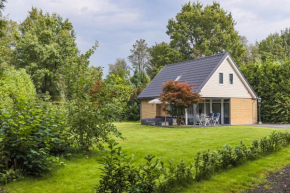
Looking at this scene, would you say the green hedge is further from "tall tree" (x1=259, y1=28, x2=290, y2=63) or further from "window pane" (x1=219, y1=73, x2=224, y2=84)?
"tall tree" (x1=259, y1=28, x2=290, y2=63)

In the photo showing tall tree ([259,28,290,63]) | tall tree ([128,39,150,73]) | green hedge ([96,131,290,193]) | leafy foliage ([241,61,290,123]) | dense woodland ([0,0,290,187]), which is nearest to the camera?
green hedge ([96,131,290,193])

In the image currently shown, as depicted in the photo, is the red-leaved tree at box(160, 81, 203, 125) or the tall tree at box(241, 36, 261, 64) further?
the tall tree at box(241, 36, 261, 64)

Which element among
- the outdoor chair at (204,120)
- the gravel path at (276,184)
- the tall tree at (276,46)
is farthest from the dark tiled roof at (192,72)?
the tall tree at (276,46)

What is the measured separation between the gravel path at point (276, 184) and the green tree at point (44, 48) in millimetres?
26634

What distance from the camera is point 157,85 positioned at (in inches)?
1091

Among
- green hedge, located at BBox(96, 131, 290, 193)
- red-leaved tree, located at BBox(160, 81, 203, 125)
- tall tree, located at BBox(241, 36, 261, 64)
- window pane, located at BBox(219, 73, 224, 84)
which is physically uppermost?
tall tree, located at BBox(241, 36, 261, 64)

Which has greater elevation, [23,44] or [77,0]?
[23,44]

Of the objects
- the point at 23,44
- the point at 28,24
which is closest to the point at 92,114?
the point at 23,44

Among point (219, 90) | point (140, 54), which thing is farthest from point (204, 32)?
point (219, 90)

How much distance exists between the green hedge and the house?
47.5 feet

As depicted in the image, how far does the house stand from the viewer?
77.4 ft

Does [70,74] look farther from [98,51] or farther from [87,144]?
[87,144]

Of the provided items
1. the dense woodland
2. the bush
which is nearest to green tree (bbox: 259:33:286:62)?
the dense woodland

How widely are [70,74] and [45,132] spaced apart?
288cm
